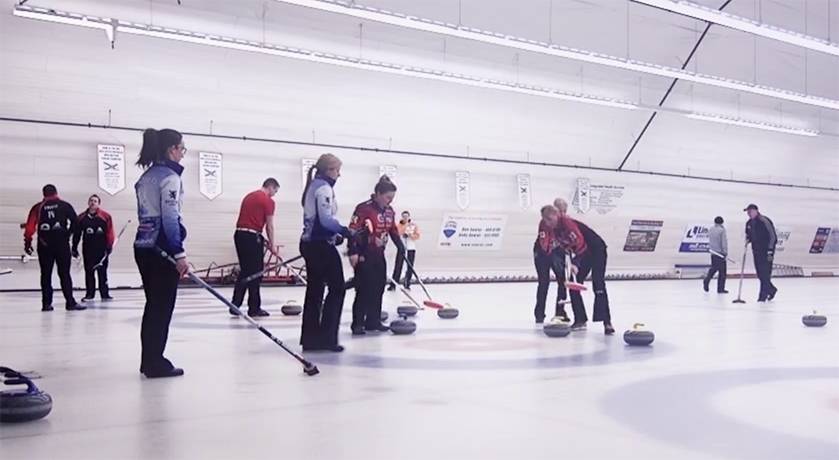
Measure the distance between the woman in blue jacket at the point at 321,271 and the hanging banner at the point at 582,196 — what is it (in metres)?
16.9

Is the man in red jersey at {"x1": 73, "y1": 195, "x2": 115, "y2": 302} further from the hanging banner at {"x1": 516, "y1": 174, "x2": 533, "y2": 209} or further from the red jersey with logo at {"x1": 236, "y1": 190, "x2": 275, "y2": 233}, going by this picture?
the hanging banner at {"x1": 516, "y1": 174, "x2": 533, "y2": 209}

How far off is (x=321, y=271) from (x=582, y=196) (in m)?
17.1

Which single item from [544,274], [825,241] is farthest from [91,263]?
[825,241]

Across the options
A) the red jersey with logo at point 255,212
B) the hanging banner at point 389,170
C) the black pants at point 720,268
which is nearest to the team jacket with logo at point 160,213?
the red jersey with logo at point 255,212

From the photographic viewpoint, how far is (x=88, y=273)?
450 inches

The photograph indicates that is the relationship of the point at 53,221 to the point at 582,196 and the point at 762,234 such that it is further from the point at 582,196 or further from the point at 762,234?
the point at 582,196

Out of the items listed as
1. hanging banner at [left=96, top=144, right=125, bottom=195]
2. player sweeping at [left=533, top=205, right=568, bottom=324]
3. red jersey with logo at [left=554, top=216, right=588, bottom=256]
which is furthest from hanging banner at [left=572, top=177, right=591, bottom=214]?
red jersey with logo at [left=554, top=216, right=588, bottom=256]

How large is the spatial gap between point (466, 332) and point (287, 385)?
338 cm

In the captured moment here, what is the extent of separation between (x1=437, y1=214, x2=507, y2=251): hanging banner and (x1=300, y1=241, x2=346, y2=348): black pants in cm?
1392

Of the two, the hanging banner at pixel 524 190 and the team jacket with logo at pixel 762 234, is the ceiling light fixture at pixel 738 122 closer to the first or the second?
the hanging banner at pixel 524 190

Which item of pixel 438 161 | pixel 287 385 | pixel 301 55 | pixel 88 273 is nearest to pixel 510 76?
pixel 438 161

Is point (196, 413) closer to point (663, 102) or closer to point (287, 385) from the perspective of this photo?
point (287, 385)

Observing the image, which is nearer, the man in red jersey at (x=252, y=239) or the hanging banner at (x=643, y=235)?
the man in red jersey at (x=252, y=239)

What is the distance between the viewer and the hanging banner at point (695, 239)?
25062 millimetres
